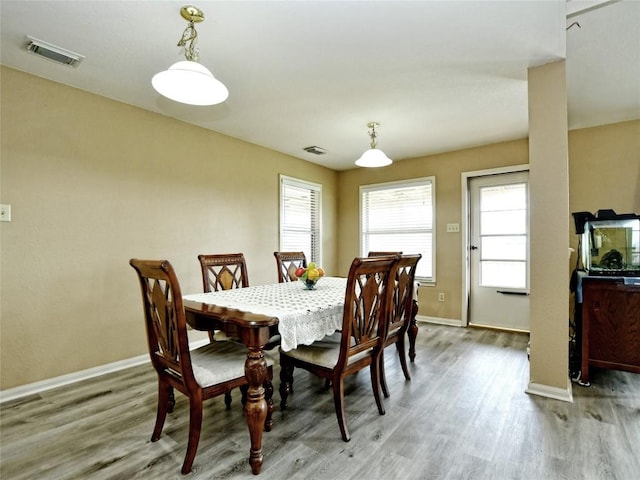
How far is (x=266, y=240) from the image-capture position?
434 centimetres

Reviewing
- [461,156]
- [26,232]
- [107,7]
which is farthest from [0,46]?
[461,156]

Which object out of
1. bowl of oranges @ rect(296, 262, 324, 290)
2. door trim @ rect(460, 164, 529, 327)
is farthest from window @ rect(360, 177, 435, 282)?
bowl of oranges @ rect(296, 262, 324, 290)

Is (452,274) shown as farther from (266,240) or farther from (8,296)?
(8,296)

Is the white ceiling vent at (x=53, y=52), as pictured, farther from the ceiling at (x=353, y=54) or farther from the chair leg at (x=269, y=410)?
the chair leg at (x=269, y=410)

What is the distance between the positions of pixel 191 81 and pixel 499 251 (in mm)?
4082

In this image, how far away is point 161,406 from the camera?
1.81 meters

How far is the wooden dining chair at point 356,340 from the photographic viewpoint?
182 centimetres

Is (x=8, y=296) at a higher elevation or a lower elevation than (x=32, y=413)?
higher

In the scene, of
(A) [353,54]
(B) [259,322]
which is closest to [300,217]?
(A) [353,54]

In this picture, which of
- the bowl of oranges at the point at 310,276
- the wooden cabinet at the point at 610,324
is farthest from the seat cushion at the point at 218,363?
the wooden cabinet at the point at 610,324

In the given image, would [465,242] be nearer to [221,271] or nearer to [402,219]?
[402,219]

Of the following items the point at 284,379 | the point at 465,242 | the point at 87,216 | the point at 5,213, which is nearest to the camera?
the point at 284,379

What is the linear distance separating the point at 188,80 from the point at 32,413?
238cm

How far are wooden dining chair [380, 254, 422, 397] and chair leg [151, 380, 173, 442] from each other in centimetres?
137
